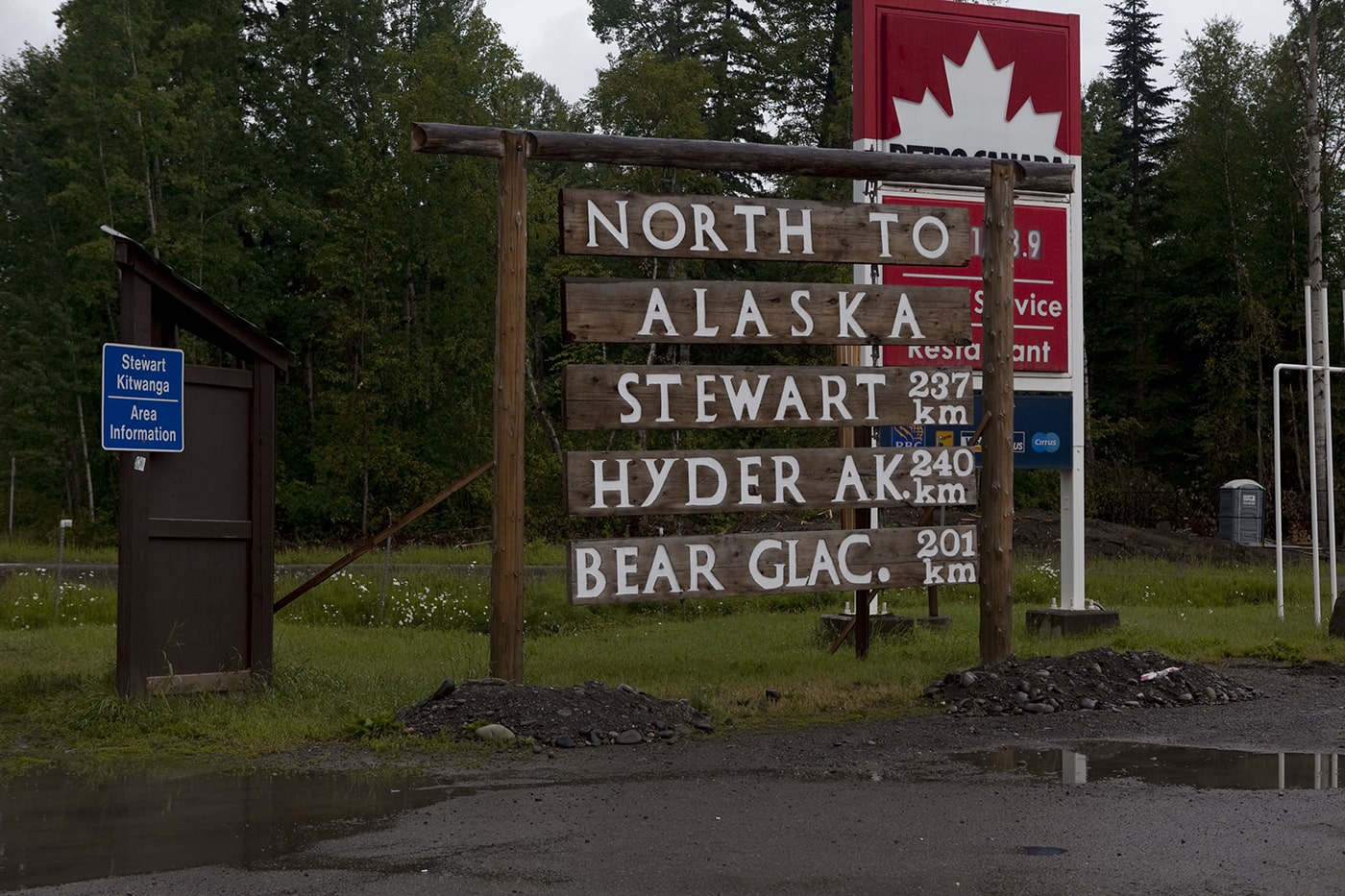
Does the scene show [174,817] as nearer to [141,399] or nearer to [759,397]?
[141,399]

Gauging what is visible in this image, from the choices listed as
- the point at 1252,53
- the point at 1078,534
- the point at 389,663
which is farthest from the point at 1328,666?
the point at 1252,53

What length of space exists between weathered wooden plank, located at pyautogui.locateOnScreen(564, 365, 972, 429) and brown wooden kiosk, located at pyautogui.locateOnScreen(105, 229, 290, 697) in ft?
7.40

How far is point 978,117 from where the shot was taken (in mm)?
15305

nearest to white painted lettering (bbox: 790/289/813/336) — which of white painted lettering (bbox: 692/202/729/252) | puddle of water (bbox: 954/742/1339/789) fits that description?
white painted lettering (bbox: 692/202/729/252)

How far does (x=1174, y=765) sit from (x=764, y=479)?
372 cm

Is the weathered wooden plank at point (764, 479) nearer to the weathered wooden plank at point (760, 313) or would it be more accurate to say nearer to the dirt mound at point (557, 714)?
the weathered wooden plank at point (760, 313)

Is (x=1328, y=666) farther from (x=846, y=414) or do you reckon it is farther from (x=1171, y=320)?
(x=1171, y=320)

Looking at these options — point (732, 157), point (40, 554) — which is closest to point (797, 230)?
point (732, 157)

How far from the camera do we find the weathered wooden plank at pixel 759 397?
10461mm

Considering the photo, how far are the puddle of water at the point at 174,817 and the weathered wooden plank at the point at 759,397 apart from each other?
11.1 ft

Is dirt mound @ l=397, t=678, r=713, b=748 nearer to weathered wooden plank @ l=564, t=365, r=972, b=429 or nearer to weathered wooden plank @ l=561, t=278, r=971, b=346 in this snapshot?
weathered wooden plank @ l=564, t=365, r=972, b=429

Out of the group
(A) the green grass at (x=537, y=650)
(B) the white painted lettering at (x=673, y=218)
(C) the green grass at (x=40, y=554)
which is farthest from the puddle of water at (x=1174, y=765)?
(C) the green grass at (x=40, y=554)

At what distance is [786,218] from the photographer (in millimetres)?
11148

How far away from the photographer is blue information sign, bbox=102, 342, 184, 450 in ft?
31.0
